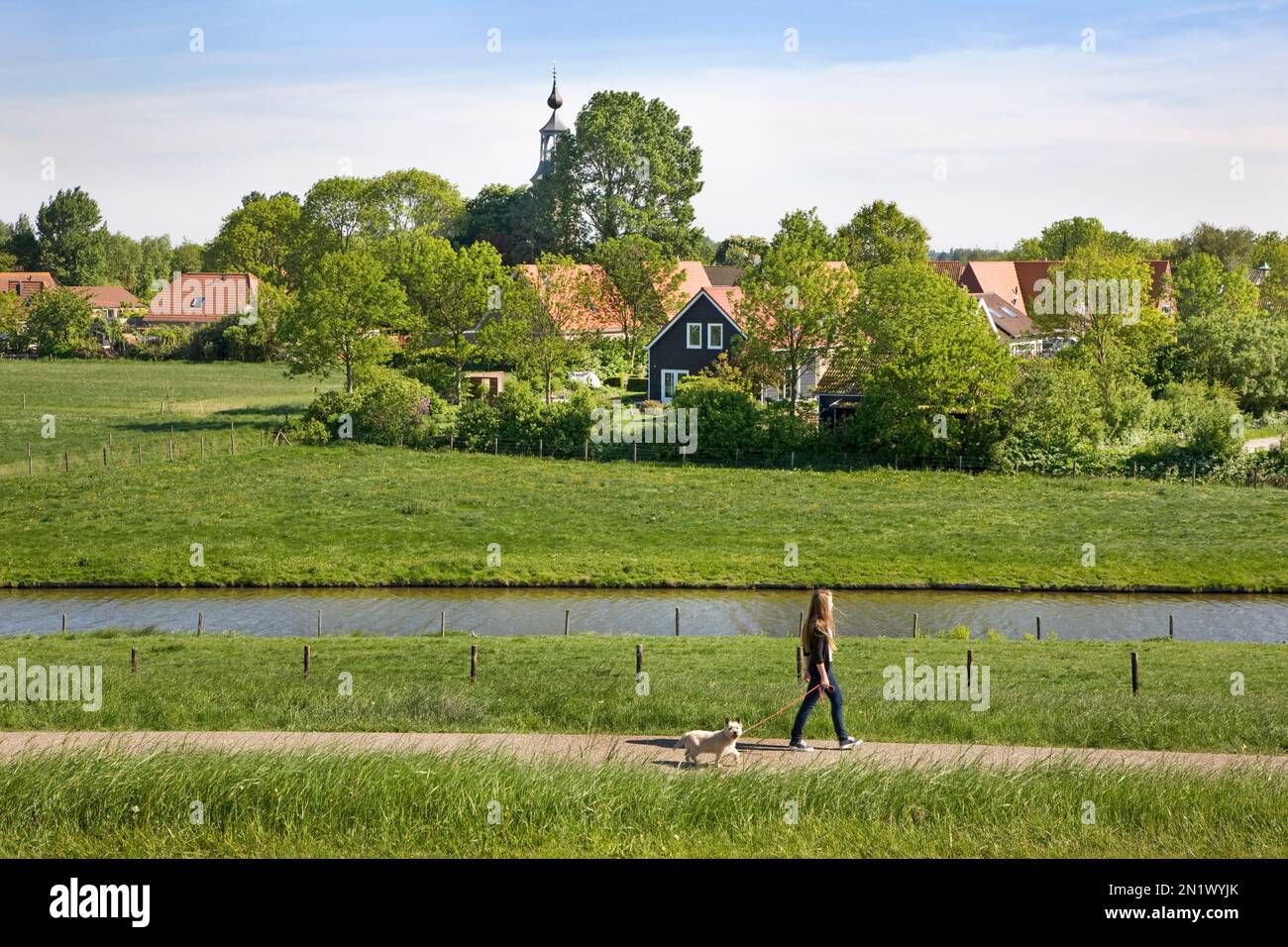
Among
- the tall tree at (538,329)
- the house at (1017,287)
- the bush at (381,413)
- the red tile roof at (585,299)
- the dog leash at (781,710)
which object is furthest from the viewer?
the house at (1017,287)

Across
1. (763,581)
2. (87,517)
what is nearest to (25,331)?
(87,517)

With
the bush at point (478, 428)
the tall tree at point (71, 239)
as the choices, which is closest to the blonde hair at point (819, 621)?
the bush at point (478, 428)

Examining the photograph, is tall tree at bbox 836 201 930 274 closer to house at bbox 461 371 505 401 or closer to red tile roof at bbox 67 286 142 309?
house at bbox 461 371 505 401

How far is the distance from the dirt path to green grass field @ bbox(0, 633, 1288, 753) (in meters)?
0.59

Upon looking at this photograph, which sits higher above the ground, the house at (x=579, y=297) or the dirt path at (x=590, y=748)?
the house at (x=579, y=297)

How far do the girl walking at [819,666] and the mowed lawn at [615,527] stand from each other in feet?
63.7

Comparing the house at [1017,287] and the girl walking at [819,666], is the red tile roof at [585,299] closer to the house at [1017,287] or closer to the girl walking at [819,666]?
the house at [1017,287]

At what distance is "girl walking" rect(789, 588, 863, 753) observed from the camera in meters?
15.8

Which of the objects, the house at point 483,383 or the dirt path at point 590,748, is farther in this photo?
the house at point 483,383

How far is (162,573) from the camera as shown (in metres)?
35.8

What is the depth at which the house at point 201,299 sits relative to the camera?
109 metres

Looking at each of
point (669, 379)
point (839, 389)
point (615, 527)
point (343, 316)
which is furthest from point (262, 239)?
point (615, 527)
